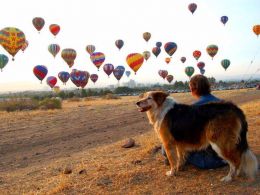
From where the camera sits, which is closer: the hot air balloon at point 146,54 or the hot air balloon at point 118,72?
the hot air balloon at point 118,72

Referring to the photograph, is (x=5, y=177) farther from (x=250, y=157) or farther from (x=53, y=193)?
(x=250, y=157)

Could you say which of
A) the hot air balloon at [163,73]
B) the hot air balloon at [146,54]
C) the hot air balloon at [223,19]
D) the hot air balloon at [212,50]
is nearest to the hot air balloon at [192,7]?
the hot air balloon at [223,19]

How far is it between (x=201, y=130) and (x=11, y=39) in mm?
42884

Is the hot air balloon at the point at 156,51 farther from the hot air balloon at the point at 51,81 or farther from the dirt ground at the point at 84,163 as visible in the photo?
the dirt ground at the point at 84,163

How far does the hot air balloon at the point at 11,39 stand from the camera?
45.8m

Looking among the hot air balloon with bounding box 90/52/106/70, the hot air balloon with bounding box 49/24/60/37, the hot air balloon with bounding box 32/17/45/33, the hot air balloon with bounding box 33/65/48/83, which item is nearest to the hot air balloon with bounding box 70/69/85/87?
the hot air balloon with bounding box 90/52/106/70

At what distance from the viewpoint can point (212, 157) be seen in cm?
727

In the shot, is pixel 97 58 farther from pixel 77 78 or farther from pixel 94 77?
pixel 94 77

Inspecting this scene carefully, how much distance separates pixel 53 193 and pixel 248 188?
3.31m

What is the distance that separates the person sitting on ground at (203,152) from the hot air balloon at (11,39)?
137 feet

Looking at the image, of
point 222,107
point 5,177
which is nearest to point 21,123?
point 5,177

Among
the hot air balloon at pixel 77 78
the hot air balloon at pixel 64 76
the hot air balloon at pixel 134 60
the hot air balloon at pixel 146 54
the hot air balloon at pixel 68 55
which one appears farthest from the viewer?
the hot air balloon at pixel 146 54

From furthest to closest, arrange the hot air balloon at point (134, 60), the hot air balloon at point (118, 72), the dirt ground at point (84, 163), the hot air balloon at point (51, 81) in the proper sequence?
1. the hot air balloon at point (51, 81)
2. the hot air balloon at point (118, 72)
3. the hot air balloon at point (134, 60)
4. the dirt ground at point (84, 163)

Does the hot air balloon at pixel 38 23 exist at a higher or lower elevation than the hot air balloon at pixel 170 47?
higher
